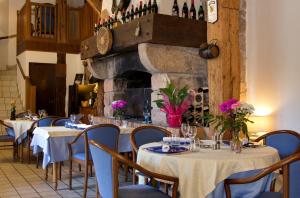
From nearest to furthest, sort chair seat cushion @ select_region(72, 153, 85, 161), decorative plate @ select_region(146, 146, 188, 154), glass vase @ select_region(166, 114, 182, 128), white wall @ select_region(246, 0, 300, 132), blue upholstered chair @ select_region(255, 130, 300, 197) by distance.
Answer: decorative plate @ select_region(146, 146, 188, 154), blue upholstered chair @ select_region(255, 130, 300, 197), chair seat cushion @ select_region(72, 153, 85, 161), glass vase @ select_region(166, 114, 182, 128), white wall @ select_region(246, 0, 300, 132)

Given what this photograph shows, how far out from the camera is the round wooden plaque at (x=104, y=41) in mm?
5603

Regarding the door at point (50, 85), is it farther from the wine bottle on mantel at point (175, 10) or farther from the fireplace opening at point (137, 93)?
the wine bottle on mantel at point (175, 10)

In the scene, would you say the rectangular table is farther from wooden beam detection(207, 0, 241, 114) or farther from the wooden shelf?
wooden beam detection(207, 0, 241, 114)

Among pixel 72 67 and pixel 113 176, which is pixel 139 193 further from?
pixel 72 67

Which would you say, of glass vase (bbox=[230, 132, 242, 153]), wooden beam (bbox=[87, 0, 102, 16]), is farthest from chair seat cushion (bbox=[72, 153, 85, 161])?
wooden beam (bbox=[87, 0, 102, 16])

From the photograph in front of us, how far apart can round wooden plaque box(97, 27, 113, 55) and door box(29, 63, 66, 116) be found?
17.4ft

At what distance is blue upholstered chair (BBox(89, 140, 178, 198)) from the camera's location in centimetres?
229

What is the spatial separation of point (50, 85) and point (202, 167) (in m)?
9.23

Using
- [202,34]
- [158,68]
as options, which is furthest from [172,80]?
[202,34]

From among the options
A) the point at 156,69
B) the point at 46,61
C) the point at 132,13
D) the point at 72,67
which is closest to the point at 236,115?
the point at 156,69

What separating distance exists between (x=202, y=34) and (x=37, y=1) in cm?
815

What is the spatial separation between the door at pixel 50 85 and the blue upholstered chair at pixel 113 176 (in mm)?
8745

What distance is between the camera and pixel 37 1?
11523 mm

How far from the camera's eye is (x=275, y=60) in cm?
488
